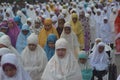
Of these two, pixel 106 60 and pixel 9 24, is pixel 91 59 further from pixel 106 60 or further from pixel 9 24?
pixel 9 24

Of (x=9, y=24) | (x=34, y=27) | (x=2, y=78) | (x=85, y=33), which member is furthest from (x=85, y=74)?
(x=85, y=33)

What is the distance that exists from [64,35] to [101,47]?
2.87ft

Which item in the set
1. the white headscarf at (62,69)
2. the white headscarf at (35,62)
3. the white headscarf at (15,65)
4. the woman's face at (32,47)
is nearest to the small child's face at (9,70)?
the white headscarf at (15,65)

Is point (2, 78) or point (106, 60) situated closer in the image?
point (2, 78)

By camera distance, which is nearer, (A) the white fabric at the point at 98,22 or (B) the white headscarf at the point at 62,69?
(B) the white headscarf at the point at 62,69

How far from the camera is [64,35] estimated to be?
439 inches

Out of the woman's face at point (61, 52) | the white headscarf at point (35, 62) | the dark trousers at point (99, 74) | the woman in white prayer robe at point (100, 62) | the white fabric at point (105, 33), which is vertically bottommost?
the white fabric at point (105, 33)

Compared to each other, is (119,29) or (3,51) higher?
(3,51)

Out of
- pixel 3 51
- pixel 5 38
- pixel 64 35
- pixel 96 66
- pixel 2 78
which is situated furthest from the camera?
pixel 64 35

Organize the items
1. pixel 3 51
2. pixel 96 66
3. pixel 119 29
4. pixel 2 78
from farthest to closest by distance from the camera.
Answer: pixel 119 29
pixel 96 66
pixel 3 51
pixel 2 78

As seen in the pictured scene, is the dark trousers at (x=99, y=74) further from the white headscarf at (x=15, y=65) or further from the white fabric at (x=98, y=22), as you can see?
the white fabric at (x=98, y=22)

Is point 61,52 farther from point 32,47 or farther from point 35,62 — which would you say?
point 32,47

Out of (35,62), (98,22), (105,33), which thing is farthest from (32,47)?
(98,22)

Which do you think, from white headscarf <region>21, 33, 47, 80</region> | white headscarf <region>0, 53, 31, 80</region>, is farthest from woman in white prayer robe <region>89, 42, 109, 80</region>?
white headscarf <region>0, 53, 31, 80</region>
